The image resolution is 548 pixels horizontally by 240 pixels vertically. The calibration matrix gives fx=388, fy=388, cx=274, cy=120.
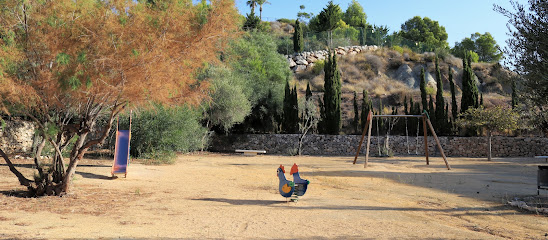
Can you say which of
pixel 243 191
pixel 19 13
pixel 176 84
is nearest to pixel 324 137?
pixel 243 191

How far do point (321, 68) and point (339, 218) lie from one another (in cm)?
4072

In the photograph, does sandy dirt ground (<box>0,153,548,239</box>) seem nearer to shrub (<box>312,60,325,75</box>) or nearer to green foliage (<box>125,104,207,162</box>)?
green foliage (<box>125,104,207,162</box>)

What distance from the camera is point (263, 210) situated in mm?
7754

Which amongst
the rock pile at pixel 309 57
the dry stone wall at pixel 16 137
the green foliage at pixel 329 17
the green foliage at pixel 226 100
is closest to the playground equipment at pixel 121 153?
the dry stone wall at pixel 16 137

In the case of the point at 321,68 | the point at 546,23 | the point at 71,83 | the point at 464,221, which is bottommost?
the point at 464,221

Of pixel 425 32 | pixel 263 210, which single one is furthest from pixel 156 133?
pixel 425 32

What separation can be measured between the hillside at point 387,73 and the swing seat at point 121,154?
2707cm

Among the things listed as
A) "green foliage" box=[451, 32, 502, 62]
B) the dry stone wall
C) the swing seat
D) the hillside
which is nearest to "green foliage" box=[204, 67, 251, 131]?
the dry stone wall

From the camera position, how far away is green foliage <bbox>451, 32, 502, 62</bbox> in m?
62.5

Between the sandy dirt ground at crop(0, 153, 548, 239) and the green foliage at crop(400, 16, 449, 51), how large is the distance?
5781 cm

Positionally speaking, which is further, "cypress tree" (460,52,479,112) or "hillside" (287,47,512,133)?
"hillside" (287,47,512,133)

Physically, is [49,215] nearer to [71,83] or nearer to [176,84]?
[71,83]

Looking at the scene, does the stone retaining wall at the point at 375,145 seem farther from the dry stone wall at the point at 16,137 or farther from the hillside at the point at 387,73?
the dry stone wall at the point at 16,137

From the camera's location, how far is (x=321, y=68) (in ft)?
153
